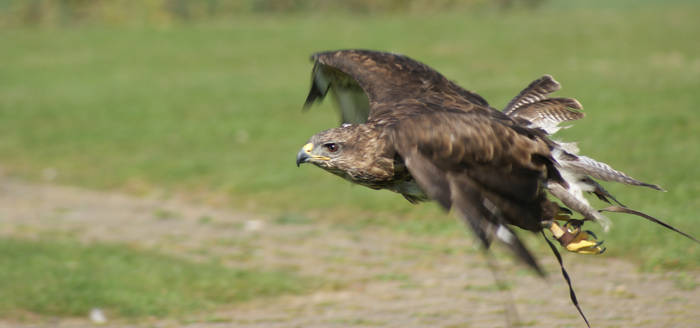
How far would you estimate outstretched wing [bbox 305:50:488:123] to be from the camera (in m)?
5.88

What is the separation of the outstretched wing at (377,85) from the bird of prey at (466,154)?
0.01m

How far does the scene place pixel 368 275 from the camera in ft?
25.7

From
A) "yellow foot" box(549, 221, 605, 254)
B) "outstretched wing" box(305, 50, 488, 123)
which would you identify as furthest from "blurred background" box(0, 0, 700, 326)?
"yellow foot" box(549, 221, 605, 254)

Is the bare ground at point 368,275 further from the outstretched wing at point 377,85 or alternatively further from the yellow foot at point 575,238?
the outstretched wing at point 377,85

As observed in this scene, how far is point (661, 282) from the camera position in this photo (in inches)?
273

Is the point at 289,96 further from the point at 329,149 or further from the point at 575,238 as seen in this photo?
the point at 575,238

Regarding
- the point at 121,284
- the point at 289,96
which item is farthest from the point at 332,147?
the point at 289,96

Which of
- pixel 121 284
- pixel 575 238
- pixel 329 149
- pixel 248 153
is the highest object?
pixel 248 153

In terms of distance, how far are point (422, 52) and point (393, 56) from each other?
15.5m

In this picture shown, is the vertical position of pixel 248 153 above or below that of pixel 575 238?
above

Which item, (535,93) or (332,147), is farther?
(535,93)

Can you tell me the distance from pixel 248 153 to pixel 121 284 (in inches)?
234

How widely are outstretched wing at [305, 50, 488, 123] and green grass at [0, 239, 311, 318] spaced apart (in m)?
1.61

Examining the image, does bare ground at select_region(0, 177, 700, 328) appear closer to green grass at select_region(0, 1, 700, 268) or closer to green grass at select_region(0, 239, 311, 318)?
green grass at select_region(0, 239, 311, 318)
